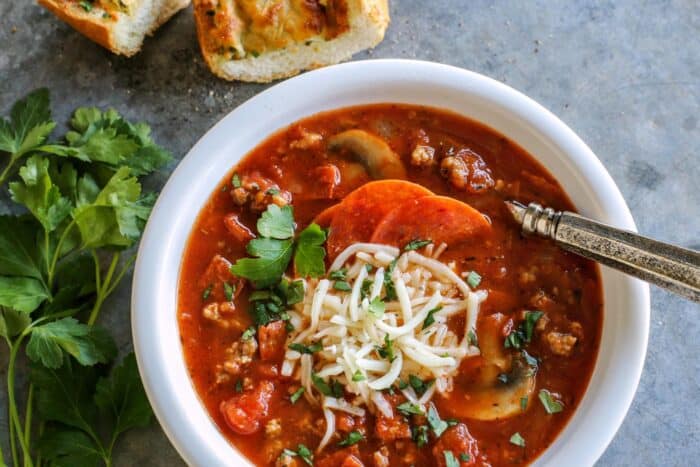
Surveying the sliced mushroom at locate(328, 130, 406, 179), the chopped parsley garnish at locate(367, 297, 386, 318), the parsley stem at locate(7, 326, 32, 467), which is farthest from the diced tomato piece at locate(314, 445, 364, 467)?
the parsley stem at locate(7, 326, 32, 467)

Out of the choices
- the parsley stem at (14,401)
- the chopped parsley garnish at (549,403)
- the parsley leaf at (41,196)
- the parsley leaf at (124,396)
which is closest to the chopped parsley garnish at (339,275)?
the chopped parsley garnish at (549,403)

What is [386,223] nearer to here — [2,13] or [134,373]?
[134,373]

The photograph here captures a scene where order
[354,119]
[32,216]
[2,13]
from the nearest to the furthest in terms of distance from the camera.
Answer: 1. [354,119]
2. [32,216]
3. [2,13]

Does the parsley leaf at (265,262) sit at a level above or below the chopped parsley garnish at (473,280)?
below

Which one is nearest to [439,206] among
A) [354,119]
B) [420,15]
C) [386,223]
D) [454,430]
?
[386,223]

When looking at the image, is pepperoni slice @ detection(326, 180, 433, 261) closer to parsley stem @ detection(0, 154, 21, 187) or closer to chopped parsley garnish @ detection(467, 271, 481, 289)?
chopped parsley garnish @ detection(467, 271, 481, 289)

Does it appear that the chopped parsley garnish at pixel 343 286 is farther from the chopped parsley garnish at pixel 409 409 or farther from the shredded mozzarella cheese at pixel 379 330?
the chopped parsley garnish at pixel 409 409
